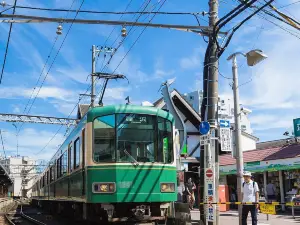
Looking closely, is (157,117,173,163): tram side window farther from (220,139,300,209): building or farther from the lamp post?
(220,139,300,209): building

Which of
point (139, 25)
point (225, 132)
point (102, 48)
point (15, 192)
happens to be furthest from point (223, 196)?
point (15, 192)

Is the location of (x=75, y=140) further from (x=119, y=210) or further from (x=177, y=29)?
(x=177, y=29)

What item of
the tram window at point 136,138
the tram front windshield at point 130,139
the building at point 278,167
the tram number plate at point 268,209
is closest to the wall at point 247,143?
the building at point 278,167

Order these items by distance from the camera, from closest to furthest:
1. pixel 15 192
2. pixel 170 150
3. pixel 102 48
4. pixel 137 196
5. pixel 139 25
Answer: pixel 137 196, pixel 170 150, pixel 139 25, pixel 102 48, pixel 15 192

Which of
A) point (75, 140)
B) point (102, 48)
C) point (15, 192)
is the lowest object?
Answer: point (15, 192)

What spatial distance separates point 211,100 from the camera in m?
12.0

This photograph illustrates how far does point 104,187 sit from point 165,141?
2008 millimetres

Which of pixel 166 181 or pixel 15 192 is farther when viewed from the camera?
pixel 15 192

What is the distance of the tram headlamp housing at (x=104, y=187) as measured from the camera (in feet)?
33.1

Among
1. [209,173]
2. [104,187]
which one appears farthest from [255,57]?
[104,187]

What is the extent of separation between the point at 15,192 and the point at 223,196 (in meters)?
90.8

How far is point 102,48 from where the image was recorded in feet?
85.8

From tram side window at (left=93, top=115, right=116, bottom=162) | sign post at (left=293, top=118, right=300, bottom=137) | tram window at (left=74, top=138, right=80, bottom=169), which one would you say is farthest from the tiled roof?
tram side window at (left=93, top=115, right=116, bottom=162)

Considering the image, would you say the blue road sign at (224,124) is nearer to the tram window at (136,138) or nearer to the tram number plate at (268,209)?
the tram window at (136,138)
